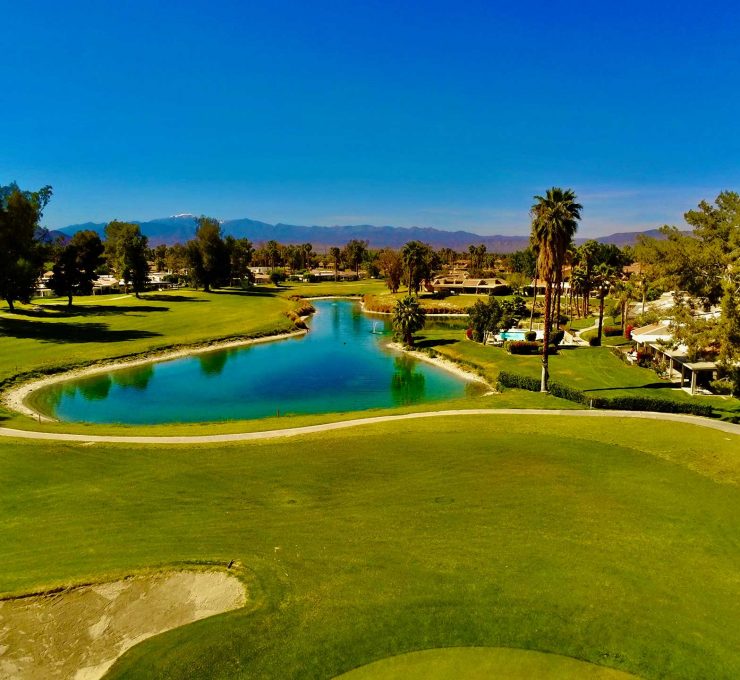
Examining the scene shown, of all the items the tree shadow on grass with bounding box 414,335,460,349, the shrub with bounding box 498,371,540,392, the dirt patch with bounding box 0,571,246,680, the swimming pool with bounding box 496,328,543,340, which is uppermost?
the swimming pool with bounding box 496,328,543,340

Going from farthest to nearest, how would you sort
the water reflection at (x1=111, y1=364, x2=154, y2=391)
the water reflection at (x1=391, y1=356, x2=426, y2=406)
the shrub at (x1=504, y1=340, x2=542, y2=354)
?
the shrub at (x1=504, y1=340, x2=542, y2=354), the water reflection at (x1=111, y1=364, x2=154, y2=391), the water reflection at (x1=391, y1=356, x2=426, y2=406)

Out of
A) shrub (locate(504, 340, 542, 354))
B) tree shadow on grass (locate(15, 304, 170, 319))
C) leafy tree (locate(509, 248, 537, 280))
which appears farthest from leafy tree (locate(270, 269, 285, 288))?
shrub (locate(504, 340, 542, 354))

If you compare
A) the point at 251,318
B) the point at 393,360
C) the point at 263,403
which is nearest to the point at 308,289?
the point at 251,318

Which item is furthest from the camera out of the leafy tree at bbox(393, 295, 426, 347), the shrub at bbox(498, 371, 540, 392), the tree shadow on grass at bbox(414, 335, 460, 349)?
the leafy tree at bbox(393, 295, 426, 347)

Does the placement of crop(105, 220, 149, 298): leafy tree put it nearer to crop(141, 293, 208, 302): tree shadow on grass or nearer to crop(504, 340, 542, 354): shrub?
crop(141, 293, 208, 302): tree shadow on grass

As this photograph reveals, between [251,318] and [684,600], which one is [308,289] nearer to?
[251,318]

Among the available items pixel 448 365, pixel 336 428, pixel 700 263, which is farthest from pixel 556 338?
pixel 336 428

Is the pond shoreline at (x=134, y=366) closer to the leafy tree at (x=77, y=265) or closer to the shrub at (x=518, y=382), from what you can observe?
the shrub at (x=518, y=382)
